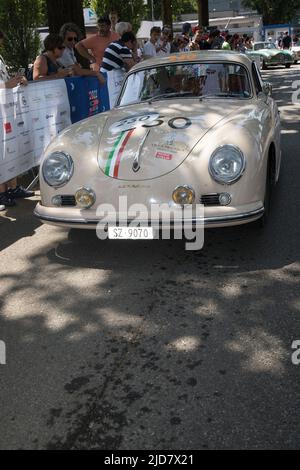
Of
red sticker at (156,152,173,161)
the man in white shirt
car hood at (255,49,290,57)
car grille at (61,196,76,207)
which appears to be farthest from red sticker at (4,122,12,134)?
car hood at (255,49,290,57)

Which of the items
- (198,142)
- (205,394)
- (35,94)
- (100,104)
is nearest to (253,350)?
(205,394)

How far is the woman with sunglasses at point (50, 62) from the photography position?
24.3 feet

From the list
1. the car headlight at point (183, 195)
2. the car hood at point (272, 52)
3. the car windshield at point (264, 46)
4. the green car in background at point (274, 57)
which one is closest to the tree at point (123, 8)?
the green car in background at point (274, 57)

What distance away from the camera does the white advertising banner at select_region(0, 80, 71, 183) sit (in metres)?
5.96

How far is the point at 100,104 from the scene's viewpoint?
8898 mm

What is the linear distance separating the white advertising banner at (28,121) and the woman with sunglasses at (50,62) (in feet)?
1.22

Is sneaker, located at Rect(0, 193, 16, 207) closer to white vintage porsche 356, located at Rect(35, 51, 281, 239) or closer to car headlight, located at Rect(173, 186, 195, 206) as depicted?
white vintage porsche 356, located at Rect(35, 51, 281, 239)

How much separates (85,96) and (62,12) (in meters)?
2.29

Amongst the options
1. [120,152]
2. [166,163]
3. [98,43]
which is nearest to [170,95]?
[120,152]

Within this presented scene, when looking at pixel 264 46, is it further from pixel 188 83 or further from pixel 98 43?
pixel 188 83

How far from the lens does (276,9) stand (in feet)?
182
